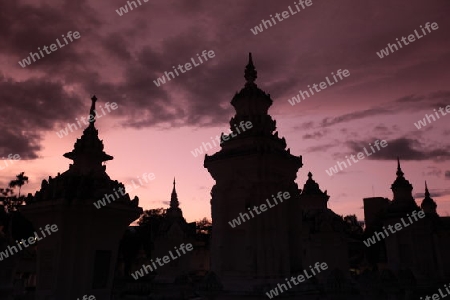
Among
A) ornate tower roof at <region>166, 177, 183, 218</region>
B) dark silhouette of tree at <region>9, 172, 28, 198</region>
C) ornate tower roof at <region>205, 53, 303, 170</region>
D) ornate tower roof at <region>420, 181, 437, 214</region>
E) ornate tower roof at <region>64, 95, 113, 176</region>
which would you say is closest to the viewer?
ornate tower roof at <region>64, 95, 113, 176</region>

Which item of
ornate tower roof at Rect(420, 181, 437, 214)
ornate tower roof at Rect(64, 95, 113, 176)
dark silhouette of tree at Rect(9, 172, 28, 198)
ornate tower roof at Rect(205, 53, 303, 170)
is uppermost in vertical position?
dark silhouette of tree at Rect(9, 172, 28, 198)

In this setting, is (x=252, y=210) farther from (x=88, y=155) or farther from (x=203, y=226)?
(x=203, y=226)

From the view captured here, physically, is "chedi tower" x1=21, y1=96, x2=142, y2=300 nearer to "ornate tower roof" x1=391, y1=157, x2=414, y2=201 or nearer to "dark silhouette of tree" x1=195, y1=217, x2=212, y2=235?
"ornate tower roof" x1=391, y1=157, x2=414, y2=201

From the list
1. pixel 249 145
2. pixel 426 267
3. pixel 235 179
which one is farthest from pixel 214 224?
pixel 426 267

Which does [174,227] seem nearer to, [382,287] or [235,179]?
[235,179]

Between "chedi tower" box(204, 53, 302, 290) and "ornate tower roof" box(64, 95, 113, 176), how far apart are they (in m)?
9.44

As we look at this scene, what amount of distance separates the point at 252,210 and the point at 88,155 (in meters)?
10.2

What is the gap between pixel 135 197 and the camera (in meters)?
12.1

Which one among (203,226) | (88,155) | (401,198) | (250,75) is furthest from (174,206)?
(203,226)

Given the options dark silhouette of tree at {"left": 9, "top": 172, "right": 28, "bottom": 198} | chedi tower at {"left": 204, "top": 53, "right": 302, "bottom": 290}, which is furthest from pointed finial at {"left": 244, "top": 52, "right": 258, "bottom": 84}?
dark silhouette of tree at {"left": 9, "top": 172, "right": 28, "bottom": 198}

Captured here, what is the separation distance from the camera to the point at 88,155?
1238 cm

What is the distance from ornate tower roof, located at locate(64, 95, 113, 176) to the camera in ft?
40.3

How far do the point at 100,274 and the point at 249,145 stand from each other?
38.1 ft

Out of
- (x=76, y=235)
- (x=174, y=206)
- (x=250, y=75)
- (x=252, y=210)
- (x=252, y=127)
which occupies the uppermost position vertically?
(x=250, y=75)
